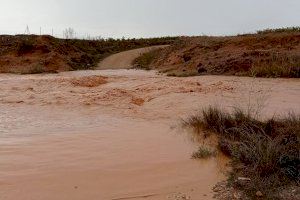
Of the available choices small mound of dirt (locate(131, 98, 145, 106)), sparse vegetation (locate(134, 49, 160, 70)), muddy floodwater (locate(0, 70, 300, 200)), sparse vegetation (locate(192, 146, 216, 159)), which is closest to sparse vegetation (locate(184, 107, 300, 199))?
sparse vegetation (locate(192, 146, 216, 159))

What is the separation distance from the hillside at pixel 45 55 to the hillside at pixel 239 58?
3.75 metres

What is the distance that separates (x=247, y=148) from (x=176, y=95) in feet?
17.8

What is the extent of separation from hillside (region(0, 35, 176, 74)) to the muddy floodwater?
1127cm

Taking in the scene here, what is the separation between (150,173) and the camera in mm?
4988

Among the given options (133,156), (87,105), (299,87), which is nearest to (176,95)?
(87,105)

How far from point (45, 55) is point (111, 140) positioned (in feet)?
64.6

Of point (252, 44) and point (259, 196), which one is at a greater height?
point (252, 44)

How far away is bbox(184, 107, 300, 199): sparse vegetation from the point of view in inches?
173

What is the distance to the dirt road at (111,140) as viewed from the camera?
4.55 meters

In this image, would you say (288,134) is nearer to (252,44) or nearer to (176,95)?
(176,95)

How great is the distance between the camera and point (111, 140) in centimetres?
652

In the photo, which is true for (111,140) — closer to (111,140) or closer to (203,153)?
(111,140)

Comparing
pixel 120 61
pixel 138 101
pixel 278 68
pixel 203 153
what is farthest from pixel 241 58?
pixel 120 61

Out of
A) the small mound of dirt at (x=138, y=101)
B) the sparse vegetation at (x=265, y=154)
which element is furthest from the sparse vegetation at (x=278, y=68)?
the sparse vegetation at (x=265, y=154)
